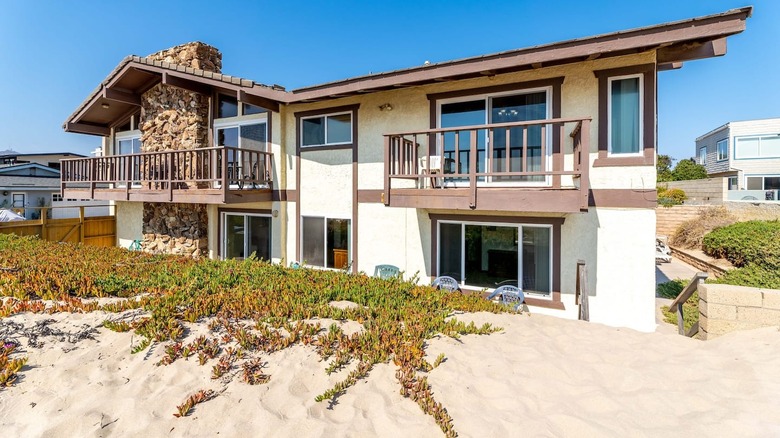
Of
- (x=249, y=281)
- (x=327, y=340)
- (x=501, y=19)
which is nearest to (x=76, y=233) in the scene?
(x=249, y=281)

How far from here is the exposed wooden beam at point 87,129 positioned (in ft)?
47.0

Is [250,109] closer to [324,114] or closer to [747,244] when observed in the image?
[324,114]

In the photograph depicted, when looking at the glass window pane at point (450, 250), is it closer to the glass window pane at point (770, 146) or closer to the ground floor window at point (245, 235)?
the ground floor window at point (245, 235)

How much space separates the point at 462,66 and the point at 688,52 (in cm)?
443

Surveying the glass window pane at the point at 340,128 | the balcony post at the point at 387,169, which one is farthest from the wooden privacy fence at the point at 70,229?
the balcony post at the point at 387,169

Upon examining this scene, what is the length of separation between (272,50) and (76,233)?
14116 millimetres

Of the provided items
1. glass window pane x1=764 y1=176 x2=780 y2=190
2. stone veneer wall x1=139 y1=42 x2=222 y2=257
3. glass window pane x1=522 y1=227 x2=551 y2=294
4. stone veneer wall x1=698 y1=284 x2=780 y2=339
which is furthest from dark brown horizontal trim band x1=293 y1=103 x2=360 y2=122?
glass window pane x1=764 y1=176 x2=780 y2=190

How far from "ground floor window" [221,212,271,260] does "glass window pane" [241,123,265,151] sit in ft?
7.51

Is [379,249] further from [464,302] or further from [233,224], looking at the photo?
[233,224]

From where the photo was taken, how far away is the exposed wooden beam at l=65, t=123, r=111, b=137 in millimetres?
14320

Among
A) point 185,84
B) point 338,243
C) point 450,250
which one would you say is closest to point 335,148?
point 338,243

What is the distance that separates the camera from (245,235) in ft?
38.8

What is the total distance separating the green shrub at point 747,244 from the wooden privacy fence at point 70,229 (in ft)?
78.0

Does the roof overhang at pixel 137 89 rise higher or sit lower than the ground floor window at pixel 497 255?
higher
